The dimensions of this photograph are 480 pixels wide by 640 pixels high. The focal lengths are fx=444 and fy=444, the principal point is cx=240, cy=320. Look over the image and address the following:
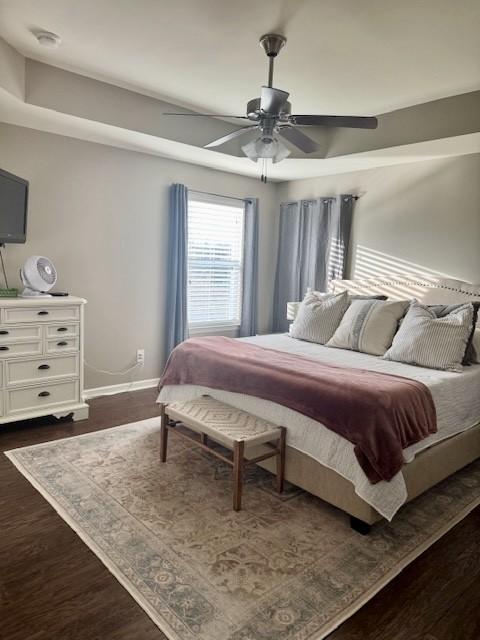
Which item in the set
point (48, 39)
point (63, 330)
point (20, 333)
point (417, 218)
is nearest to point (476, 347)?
point (417, 218)

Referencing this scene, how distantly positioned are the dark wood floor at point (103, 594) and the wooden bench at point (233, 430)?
0.78m

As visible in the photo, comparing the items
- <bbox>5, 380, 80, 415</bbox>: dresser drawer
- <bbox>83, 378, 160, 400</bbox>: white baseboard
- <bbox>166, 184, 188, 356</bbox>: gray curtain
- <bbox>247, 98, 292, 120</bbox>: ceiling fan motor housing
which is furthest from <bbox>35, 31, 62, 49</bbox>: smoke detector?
<bbox>83, 378, 160, 400</bbox>: white baseboard

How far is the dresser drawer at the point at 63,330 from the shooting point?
3449 mm

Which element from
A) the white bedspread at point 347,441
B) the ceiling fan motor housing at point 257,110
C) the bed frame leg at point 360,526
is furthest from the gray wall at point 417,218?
the bed frame leg at point 360,526

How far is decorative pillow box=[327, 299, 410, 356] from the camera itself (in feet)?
11.5

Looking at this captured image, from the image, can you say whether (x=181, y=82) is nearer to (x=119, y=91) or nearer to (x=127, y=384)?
(x=119, y=91)

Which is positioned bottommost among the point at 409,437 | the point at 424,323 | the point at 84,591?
the point at 84,591

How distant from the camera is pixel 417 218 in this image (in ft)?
14.3

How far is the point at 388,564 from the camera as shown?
79.4 inches

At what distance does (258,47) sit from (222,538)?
2841mm

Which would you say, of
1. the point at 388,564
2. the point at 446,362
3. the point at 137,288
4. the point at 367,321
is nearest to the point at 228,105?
the point at 137,288

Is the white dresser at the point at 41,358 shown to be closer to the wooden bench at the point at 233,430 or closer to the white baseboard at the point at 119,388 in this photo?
the white baseboard at the point at 119,388

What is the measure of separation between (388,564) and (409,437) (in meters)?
0.61

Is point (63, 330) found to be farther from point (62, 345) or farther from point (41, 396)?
point (41, 396)
